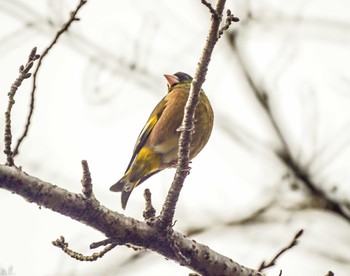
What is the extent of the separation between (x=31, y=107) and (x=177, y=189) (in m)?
0.93

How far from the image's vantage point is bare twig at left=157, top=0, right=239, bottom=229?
2799 mm

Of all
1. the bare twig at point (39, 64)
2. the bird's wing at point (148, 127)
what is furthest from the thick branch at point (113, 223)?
the bird's wing at point (148, 127)

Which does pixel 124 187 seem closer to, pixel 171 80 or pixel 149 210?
pixel 171 80

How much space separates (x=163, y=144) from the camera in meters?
4.82

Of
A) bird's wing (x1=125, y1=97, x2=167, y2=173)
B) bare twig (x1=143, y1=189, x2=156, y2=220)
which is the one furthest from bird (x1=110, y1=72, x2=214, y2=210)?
bare twig (x1=143, y1=189, x2=156, y2=220)

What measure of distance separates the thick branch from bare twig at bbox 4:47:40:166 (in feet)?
0.26

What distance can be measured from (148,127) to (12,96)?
2.40 m

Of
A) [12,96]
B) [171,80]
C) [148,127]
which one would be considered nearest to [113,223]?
[12,96]

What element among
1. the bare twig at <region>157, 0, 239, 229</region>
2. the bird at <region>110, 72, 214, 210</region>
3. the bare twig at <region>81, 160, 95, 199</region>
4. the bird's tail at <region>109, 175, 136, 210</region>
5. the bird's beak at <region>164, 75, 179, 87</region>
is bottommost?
the bare twig at <region>81, 160, 95, 199</region>

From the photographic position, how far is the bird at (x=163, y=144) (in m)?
4.76

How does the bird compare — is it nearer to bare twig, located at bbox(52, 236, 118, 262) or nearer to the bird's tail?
the bird's tail

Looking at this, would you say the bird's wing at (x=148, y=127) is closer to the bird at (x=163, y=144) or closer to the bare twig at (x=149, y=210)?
the bird at (x=163, y=144)

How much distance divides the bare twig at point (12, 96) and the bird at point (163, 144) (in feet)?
6.36

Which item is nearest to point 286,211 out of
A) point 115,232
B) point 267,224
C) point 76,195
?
point 267,224
